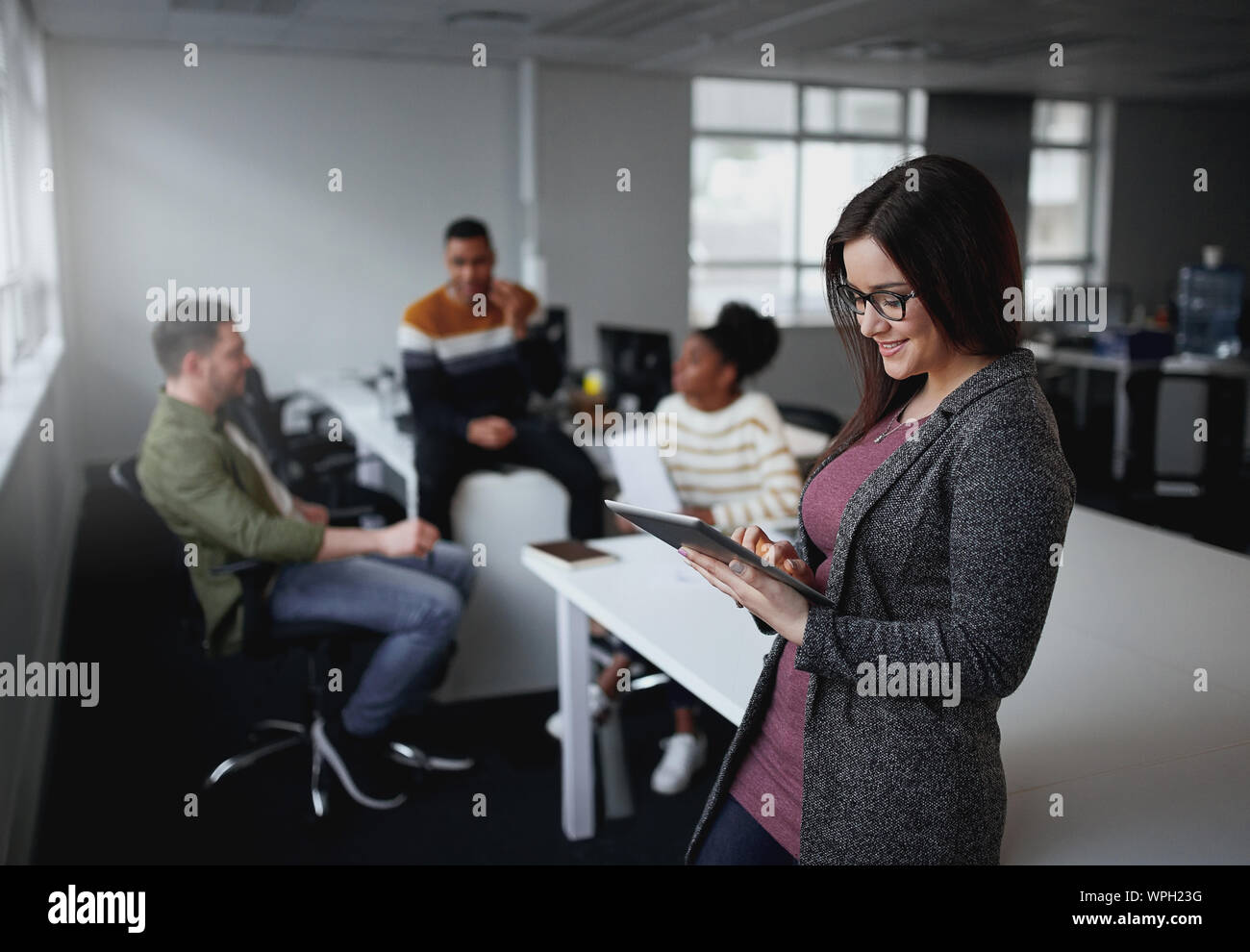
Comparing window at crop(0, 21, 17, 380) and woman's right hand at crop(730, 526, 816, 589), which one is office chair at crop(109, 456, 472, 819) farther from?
window at crop(0, 21, 17, 380)

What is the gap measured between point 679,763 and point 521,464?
3.78 ft

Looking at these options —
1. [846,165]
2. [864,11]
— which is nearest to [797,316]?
[846,165]

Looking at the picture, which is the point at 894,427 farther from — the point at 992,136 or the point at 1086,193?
the point at 1086,193

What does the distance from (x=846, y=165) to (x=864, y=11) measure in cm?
346

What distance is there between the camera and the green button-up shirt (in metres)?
2.77

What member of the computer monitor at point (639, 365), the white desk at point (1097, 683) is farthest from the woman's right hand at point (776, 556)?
the computer monitor at point (639, 365)

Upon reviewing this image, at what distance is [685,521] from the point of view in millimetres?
1317

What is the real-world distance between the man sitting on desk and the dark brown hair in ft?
7.84

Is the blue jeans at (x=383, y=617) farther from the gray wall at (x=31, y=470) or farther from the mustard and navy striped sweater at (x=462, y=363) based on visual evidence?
the mustard and navy striped sweater at (x=462, y=363)

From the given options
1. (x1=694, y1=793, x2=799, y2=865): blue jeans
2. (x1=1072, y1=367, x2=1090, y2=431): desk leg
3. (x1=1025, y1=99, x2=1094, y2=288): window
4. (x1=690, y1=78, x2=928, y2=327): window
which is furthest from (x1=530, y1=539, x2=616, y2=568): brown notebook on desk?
(x1=1025, y1=99, x2=1094, y2=288): window

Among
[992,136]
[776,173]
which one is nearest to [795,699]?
[776,173]
